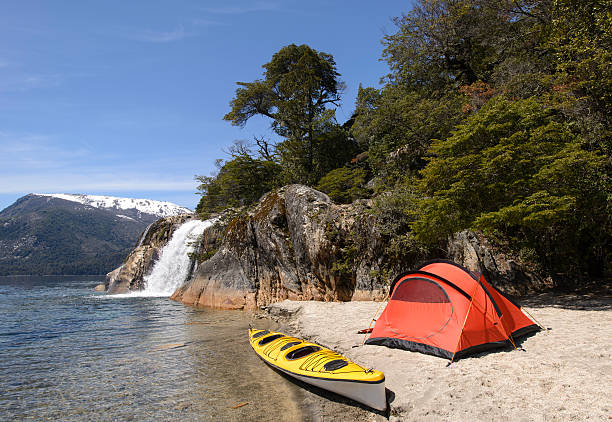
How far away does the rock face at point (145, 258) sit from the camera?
1368 inches

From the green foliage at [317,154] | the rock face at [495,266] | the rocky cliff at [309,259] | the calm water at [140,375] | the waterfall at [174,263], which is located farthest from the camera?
the waterfall at [174,263]

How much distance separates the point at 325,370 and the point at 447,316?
11.0 feet

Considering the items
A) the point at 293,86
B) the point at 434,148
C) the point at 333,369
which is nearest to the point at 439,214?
the point at 434,148

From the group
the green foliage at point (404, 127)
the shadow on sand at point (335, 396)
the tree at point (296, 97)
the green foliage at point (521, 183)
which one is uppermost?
the tree at point (296, 97)

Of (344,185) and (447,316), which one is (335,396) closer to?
(447,316)

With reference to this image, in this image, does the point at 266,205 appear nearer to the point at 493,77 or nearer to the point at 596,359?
the point at 493,77

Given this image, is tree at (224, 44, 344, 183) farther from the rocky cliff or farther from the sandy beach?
the sandy beach

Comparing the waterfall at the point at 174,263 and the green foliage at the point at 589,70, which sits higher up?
the green foliage at the point at 589,70

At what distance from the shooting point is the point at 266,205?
23703 mm

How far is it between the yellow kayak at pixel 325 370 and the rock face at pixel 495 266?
9004 mm

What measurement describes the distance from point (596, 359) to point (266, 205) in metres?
19.6

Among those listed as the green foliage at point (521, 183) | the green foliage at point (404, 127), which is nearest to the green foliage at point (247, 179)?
the green foliage at point (404, 127)

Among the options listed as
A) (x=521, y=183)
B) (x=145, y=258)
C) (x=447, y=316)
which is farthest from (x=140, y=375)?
(x=145, y=258)

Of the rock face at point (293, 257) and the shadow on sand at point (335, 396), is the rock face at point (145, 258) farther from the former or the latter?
the shadow on sand at point (335, 396)
